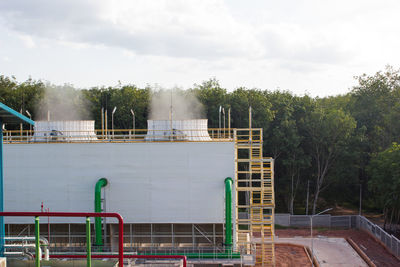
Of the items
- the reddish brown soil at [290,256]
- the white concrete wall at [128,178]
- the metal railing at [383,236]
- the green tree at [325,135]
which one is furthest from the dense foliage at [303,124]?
the white concrete wall at [128,178]

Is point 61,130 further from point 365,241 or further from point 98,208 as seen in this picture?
point 365,241

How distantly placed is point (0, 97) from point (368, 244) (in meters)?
45.8

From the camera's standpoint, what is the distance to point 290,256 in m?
31.4

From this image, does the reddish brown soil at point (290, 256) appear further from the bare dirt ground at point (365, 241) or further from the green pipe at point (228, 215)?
the green pipe at point (228, 215)

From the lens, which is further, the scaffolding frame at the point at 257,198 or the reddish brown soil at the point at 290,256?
the reddish brown soil at the point at 290,256

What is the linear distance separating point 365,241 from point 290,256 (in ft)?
29.6

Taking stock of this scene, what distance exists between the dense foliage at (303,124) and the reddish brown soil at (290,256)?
13.6m

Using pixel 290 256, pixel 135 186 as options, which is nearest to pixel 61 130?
pixel 135 186

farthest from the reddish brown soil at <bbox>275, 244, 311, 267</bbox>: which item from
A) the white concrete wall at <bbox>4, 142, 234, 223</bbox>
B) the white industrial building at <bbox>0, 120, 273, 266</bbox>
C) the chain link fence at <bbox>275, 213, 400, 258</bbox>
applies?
the white concrete wall at <bbox>4, 142, 234, 223</bbox>

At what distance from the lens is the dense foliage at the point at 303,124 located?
152 feet

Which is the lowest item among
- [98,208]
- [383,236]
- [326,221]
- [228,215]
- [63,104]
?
[326,221]

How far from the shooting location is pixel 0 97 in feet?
171

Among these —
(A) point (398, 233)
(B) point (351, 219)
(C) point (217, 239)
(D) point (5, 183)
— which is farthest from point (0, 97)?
(A) point (398, 233)

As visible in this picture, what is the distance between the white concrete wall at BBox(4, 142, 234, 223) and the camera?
80.0ft
